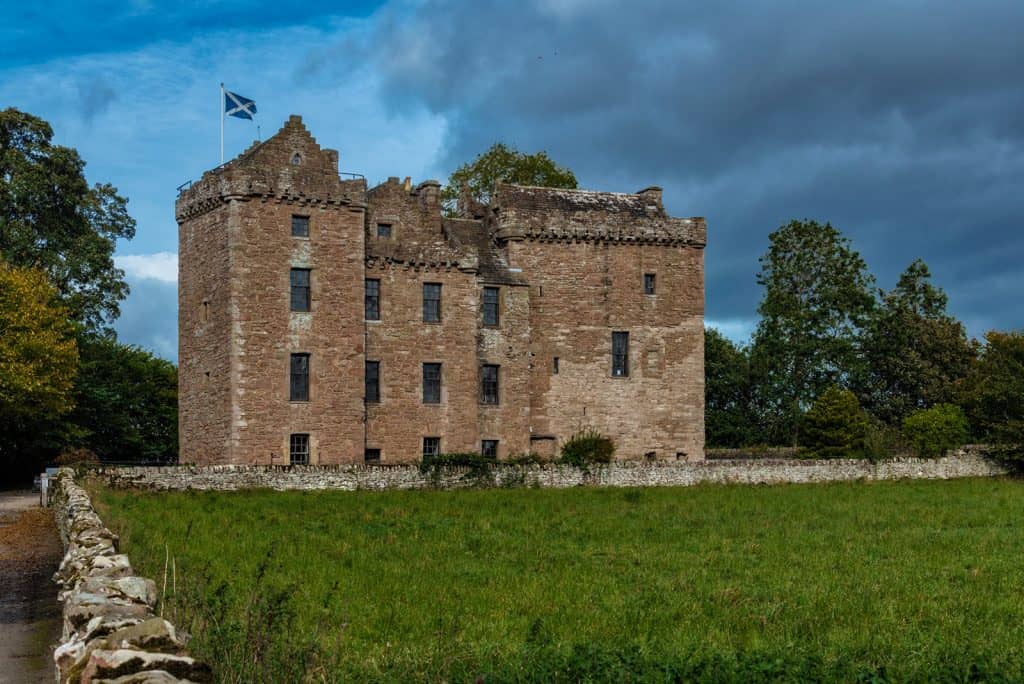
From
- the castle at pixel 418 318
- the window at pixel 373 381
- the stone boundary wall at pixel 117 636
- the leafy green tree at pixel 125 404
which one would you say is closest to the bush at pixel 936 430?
the castle at pixel 418 318

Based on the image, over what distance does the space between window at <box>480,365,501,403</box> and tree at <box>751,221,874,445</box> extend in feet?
80.7

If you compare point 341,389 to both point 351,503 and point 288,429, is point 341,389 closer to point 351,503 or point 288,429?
point 288,429

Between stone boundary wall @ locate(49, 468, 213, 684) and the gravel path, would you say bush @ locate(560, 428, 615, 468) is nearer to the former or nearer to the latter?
the gravel path

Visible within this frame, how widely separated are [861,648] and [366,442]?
32006 mm

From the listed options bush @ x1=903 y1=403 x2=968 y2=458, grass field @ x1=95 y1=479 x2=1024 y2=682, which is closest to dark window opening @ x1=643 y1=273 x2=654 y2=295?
bush @ x1=903 y1=403 x2=968 y2=458

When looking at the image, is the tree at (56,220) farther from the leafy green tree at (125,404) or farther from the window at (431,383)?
the window at (431,383)

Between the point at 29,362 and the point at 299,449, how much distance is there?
1289 centimetres

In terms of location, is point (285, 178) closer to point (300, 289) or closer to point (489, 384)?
point (300, 289)

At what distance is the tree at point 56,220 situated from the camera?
5806cm

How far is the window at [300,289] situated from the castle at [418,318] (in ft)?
0.17

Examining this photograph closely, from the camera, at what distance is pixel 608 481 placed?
42031mm

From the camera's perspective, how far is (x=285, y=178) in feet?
136

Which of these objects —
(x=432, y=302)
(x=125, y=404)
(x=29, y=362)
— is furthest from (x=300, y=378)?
(x=125, y=404)

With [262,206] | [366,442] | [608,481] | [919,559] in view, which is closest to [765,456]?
[608,481]
